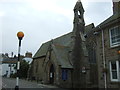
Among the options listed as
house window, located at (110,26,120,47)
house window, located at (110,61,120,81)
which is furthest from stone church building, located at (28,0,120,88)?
house window, located at (110,61,120,81)

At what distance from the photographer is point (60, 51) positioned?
30.7 metres

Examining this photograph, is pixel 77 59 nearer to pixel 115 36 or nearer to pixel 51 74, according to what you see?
pixel 51 74

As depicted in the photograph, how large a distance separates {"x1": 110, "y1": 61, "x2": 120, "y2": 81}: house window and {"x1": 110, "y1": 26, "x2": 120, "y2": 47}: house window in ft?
5.60

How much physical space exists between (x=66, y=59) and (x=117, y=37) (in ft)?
53.3

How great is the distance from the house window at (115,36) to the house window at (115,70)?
1706 millimetres

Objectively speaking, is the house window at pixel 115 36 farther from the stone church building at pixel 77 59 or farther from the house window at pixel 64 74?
the house window at pixel 64 74

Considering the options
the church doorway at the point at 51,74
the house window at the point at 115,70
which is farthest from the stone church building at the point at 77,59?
the house window at the point at 115,70

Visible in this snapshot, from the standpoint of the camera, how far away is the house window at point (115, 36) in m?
14.8

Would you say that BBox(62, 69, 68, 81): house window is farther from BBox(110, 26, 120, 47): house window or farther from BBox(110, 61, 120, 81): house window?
BBox(110, 26, 120, 47): house window

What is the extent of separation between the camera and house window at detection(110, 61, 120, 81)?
1429cm

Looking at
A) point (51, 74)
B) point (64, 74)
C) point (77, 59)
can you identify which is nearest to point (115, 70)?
point (64, 74)

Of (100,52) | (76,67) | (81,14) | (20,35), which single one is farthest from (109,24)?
(81,14)

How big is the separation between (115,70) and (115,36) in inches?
123

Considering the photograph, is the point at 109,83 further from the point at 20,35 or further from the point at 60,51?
the point at 60,51
